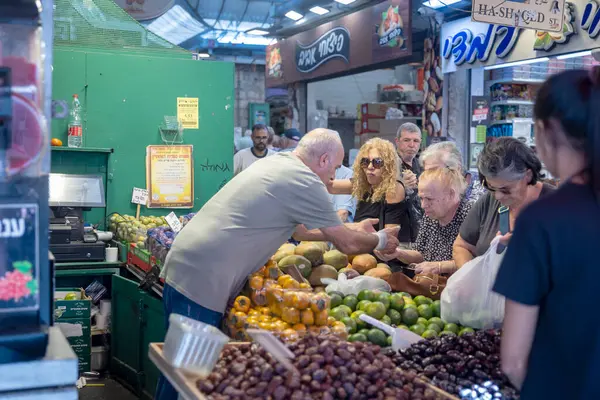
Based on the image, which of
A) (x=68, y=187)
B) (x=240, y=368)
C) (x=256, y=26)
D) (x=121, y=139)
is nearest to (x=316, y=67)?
(x=256, y=26)

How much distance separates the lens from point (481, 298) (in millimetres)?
3375

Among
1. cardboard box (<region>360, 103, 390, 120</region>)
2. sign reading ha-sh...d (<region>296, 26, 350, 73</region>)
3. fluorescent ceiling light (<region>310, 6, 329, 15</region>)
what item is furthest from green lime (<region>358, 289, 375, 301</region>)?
fluorescent ceiling light (<region>310, 6, 329, 15</region>)

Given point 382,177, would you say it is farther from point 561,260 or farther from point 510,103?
point 510,103

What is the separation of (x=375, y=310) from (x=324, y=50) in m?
11.2

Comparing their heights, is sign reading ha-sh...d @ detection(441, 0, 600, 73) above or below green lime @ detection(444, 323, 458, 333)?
above

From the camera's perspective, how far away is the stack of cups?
631 centimetres

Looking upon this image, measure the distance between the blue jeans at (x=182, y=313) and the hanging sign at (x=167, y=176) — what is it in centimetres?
334

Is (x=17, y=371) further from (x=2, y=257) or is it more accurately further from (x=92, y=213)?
(x=92, y=213)

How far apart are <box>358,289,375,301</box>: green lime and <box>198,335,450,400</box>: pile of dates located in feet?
3.41

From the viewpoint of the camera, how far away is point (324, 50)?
14.2 metres

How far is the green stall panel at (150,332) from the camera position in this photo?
5.04 m

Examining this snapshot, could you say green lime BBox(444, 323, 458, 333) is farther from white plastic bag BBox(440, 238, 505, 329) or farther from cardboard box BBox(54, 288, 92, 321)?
cardboard box BBox(54, 288, 92, 321)

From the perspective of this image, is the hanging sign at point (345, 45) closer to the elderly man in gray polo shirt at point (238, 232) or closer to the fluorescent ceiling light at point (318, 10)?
the fluorescent ceiling light at point (318, 10)

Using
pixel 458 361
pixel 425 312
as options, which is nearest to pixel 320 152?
pixel 425 312
